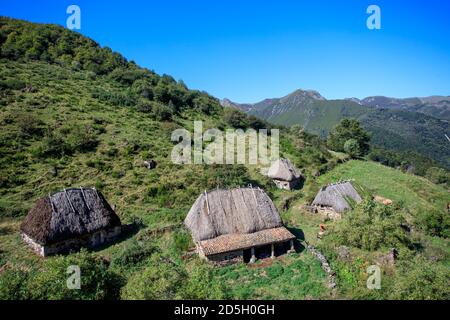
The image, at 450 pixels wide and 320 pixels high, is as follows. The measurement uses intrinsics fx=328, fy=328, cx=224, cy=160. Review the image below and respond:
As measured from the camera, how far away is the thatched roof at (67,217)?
20.5 meters

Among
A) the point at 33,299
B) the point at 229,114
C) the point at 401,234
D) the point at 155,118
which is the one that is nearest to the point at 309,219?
the point at 401,234

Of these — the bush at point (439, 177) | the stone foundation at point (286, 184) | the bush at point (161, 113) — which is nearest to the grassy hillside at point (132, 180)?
the bush at point (161, 113)

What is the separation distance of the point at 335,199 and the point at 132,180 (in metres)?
18.9

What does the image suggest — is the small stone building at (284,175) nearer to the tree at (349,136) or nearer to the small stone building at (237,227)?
the small stone building at (237,227)

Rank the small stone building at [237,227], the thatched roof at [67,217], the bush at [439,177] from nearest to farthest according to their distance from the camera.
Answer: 1. the small stone building at [237,227]
2. the thatched roof at [67,217]
3. the bush at [439,177]

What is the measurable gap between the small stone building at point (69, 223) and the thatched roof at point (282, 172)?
19.9m

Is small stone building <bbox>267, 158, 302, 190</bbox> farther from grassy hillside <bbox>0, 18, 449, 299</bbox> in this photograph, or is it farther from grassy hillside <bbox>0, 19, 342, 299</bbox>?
grassy hillside <bbox>0, 19, 342, 299</bbox>

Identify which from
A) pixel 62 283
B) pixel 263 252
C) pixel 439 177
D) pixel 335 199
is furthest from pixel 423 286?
pixel 439 177

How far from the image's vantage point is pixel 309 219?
28.1 m

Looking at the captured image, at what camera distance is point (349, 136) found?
2525 inches

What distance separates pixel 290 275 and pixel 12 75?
→ 48.3 meters
